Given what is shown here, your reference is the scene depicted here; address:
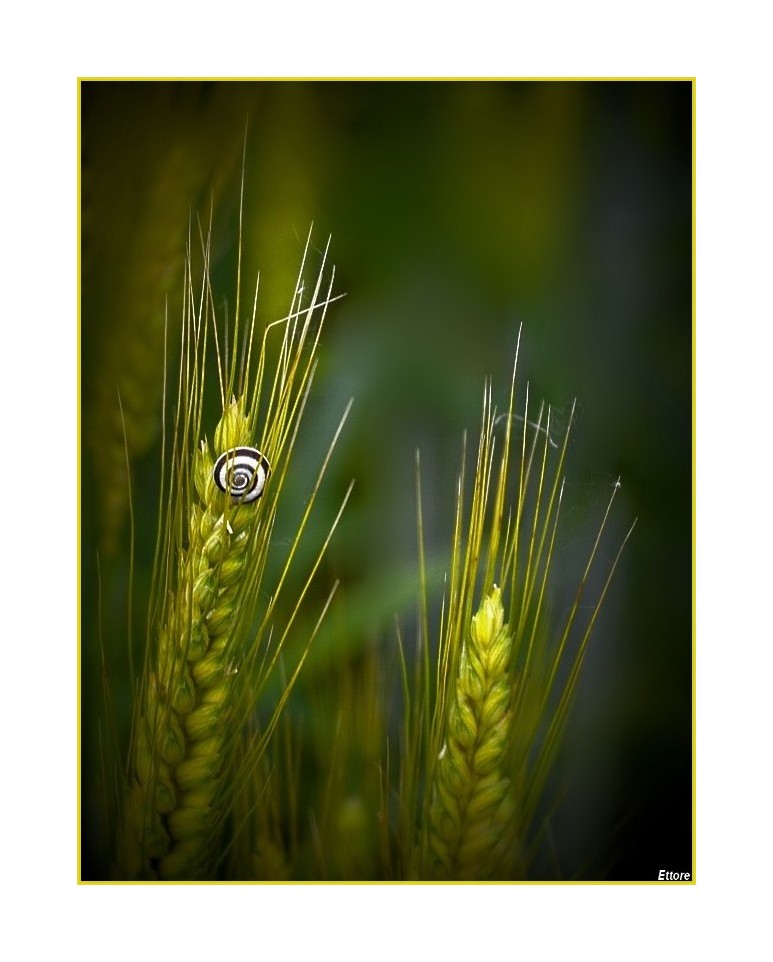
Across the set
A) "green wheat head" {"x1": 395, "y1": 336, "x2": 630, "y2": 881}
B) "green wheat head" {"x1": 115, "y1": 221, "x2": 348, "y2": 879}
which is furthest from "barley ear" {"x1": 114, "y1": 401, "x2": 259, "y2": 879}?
"green wheat head" {"x1": 395, "y1": 336, "x2": 630, "y2": 881}

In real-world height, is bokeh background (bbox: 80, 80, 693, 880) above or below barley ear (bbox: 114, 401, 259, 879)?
above

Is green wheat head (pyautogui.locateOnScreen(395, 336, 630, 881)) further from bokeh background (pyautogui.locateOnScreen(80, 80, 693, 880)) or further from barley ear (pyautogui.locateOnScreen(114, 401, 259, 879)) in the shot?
barley ear (pyautogui.locateOnScreen(114, 401, 259, 879))

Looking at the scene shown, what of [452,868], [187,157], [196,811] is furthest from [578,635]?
[187,157]

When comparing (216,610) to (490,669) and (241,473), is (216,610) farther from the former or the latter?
(490,669)

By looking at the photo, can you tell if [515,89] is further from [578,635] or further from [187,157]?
[578,635]

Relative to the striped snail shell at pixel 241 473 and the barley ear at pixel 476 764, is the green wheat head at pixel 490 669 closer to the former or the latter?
the barley ear at pixel 476 764
